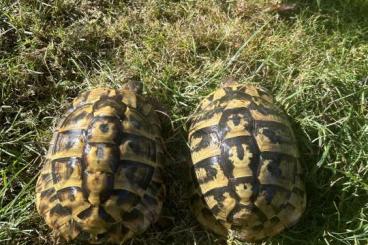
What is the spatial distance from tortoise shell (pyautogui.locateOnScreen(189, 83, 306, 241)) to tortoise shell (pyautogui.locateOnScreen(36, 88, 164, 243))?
26 cm

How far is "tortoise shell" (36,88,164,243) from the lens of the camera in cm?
296

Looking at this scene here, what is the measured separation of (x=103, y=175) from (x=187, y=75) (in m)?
1.10

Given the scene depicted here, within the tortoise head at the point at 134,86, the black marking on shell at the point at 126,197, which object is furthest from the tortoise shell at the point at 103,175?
the tortoise head at the point at 134,86

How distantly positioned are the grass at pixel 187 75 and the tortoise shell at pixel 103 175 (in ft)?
1.00

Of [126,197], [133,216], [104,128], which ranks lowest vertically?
[133,216]

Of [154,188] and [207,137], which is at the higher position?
[207,137]

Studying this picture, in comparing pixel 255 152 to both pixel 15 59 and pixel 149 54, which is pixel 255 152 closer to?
pixel 149 54

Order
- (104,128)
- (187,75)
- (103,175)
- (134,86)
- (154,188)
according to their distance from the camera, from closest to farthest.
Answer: (103,175) < (104,128) < (154,188) < (134,86) < (187,75)

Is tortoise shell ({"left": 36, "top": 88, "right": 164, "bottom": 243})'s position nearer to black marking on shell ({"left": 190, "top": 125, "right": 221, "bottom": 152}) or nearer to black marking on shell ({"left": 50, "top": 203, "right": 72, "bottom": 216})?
black marking on shell ({"left": 50, "top": 203, "right": 72, "bottom": 216})

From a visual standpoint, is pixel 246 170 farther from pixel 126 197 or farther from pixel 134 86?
pixel 134 86

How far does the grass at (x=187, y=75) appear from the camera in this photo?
342 centimetres

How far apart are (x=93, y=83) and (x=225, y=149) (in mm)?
1092

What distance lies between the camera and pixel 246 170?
3016 millimetres

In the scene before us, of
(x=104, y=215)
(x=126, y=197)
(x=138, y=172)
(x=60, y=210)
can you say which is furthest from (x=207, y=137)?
(x=60, y=210)
